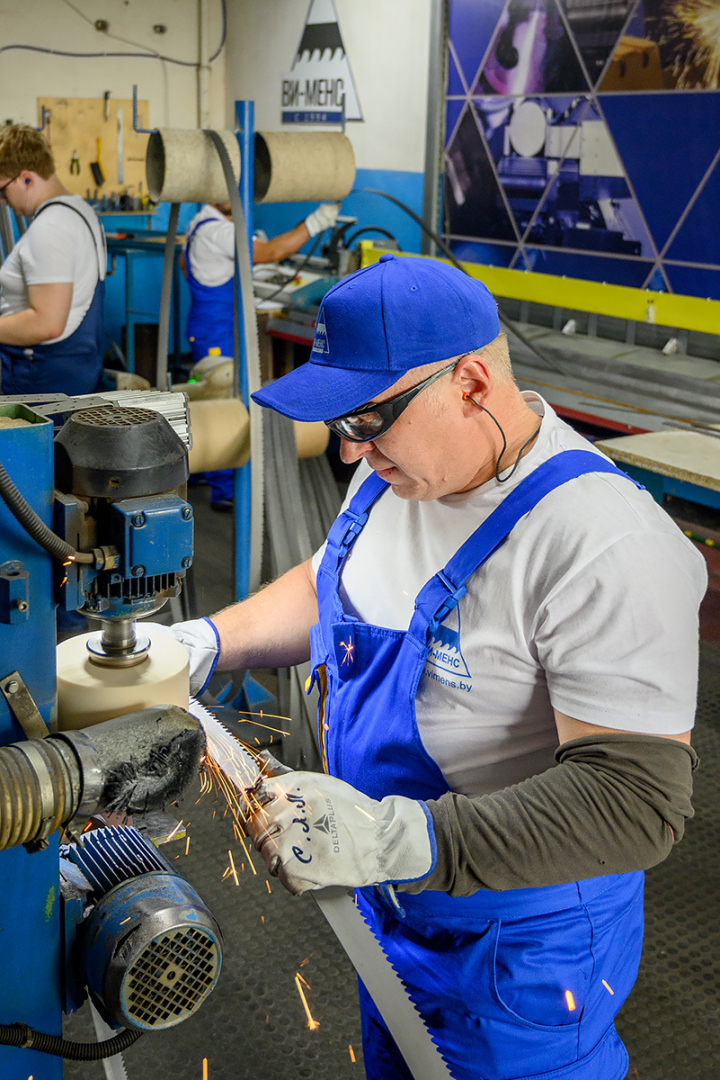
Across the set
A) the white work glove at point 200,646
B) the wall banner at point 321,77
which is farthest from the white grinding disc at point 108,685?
the wall banner at point 321,77

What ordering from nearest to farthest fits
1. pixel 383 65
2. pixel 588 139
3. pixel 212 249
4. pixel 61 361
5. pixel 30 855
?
pixel 30 855 < pixel 61 361 < pixel 588 139 < pixel 212 249 < pixel 383 65

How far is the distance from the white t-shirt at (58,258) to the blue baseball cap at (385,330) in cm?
256

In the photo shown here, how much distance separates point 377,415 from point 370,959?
0.81m

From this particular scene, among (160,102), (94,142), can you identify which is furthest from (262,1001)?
(160,102)

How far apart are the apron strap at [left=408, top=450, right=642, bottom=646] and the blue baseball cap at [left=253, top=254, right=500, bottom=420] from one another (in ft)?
0.61

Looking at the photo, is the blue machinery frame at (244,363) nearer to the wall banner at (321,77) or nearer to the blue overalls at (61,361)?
the blue overalls at (61,361)

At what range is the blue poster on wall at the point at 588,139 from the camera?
14.6 ft

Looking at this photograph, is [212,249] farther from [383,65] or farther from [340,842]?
[340,842]

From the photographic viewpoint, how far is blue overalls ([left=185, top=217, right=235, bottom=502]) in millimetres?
5340

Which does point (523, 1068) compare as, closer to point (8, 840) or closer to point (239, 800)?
point (239, 800)

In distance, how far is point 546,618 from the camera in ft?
3.64

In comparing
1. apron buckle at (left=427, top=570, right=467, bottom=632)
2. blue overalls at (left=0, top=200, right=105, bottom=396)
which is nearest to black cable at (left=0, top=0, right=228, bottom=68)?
→ blue overalls at (left=0, top=200, right=105, bottom=396)

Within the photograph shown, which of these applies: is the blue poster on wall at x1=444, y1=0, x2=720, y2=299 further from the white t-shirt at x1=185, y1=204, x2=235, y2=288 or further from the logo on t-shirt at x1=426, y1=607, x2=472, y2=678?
the logo on t-shirt at x1=426, y1=607, x2=472, y2=678

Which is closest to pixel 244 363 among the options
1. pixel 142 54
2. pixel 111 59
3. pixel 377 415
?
pixel 377 415
